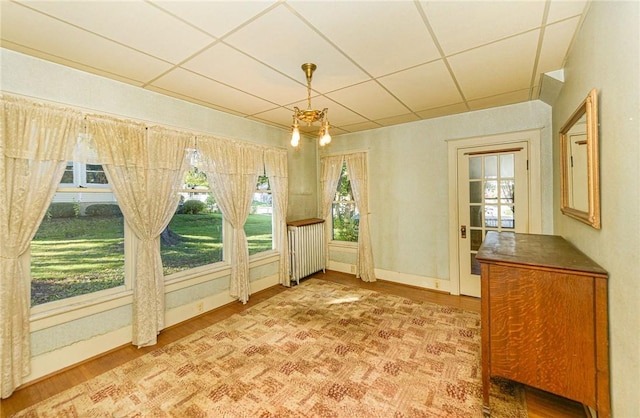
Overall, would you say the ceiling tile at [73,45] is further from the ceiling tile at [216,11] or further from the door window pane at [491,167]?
the door window pane at [491,167]

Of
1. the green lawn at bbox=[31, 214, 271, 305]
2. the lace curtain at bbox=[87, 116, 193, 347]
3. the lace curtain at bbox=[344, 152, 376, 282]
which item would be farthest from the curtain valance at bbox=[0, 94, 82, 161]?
the lace curtain at bbox=[344, 152, 376, 282]

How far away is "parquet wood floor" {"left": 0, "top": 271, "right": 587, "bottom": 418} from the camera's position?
72.4 inches

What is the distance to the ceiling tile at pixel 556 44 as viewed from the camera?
1834 millimetres

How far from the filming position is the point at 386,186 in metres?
4.54

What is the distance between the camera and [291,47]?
2.04 m

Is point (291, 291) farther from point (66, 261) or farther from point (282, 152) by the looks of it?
point (66, 261)

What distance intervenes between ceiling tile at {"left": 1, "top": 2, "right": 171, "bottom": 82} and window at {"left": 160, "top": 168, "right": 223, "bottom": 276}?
1291mm

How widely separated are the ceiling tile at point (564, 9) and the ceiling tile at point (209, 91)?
8.69 ft

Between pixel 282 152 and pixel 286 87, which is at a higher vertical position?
pixel 286 87

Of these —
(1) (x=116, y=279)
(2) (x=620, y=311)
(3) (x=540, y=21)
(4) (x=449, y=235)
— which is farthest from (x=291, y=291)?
(3) (x=540, y=21)

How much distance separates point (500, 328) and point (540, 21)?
2.07 m

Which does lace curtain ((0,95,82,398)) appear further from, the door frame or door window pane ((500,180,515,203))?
door window pane ((500,180,515,203))

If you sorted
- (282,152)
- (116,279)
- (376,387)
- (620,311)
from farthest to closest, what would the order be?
1. (282,152)
2. (116,279)
3. (376,387)
4. (620,311)

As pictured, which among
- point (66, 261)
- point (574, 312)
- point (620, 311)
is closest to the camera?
point (620, 311)
